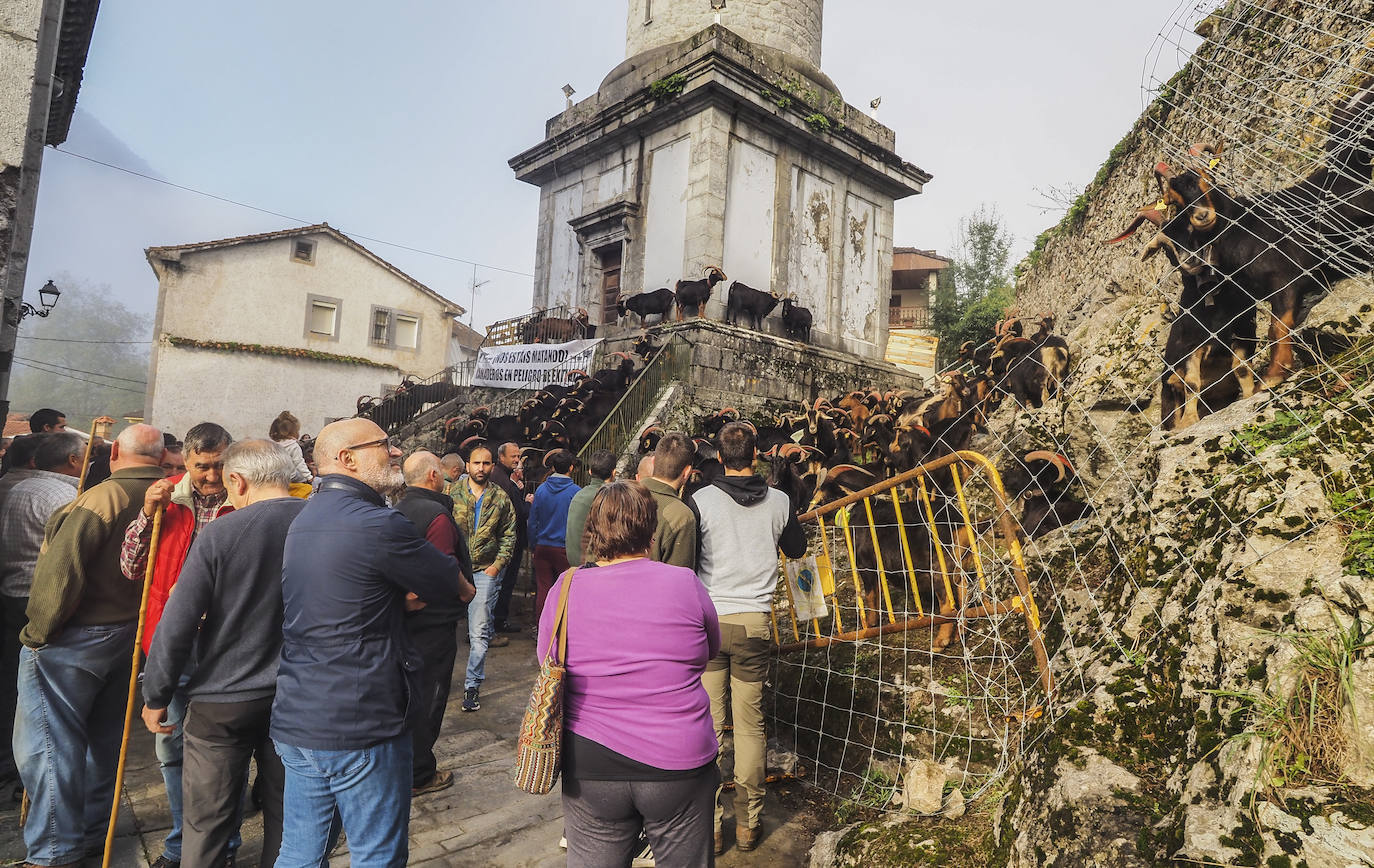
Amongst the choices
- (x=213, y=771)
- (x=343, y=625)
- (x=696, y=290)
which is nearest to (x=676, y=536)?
(x=343, y=625)

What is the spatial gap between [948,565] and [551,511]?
3.34 metres

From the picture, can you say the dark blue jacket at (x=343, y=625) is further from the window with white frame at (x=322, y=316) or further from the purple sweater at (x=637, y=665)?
the window with white frame at (x=322, y=316)

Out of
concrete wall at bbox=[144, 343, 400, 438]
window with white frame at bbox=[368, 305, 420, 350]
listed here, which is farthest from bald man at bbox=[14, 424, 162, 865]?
window with white frame at bbox=[368, 305, 420, 350]

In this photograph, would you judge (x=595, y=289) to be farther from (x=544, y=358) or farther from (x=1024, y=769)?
→ (x=1024, y=769)

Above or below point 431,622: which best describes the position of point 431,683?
below

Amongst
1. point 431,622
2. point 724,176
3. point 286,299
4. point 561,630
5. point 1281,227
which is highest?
point 724,176

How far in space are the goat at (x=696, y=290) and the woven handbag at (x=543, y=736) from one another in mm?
13214

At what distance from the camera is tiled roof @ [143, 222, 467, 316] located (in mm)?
23344

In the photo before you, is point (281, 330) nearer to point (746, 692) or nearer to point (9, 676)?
point (9, 676)

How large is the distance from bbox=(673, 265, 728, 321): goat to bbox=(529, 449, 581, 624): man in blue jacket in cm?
921

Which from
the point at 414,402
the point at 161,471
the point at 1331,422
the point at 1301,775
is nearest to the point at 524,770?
the point at 1301,775

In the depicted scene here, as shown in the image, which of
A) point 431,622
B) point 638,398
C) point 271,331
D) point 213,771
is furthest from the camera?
point 271,331

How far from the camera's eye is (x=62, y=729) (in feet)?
10.1

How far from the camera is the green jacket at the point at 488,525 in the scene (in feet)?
17.7
